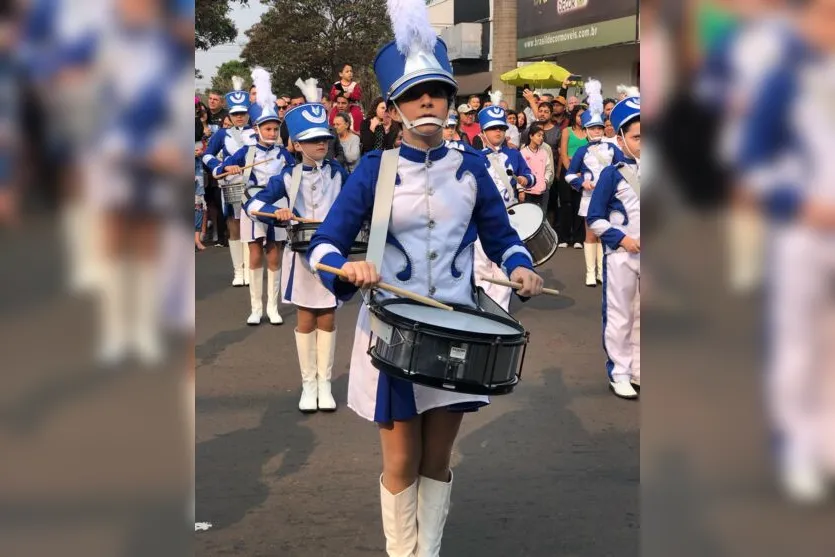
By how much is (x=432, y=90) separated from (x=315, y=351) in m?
3.16

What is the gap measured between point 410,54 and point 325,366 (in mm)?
3093

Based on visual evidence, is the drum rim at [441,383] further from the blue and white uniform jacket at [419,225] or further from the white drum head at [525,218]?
the white drum head at [525,218]

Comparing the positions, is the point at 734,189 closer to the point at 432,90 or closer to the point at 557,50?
the point at 432,90

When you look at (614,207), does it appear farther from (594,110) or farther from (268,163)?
(594,110)

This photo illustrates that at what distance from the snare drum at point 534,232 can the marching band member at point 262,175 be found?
2.09 meters

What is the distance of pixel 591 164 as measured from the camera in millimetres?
9359

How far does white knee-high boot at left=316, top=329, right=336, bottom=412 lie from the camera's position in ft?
19.0

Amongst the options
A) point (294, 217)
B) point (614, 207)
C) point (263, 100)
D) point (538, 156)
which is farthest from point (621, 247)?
point (538, 156)

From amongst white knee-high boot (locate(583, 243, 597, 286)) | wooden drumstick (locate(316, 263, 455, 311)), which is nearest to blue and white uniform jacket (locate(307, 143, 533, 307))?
wooden drumstick (locate(316, 263, 455, 311))

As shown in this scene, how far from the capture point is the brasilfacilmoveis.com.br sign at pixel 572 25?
23.7 meters

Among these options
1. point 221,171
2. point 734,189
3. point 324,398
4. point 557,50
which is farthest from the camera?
point 557,50

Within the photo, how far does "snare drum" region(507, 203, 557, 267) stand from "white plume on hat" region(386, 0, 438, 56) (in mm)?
3760

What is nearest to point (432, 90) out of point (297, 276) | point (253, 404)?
point (297, 276)

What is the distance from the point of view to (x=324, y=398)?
581 centimetres
